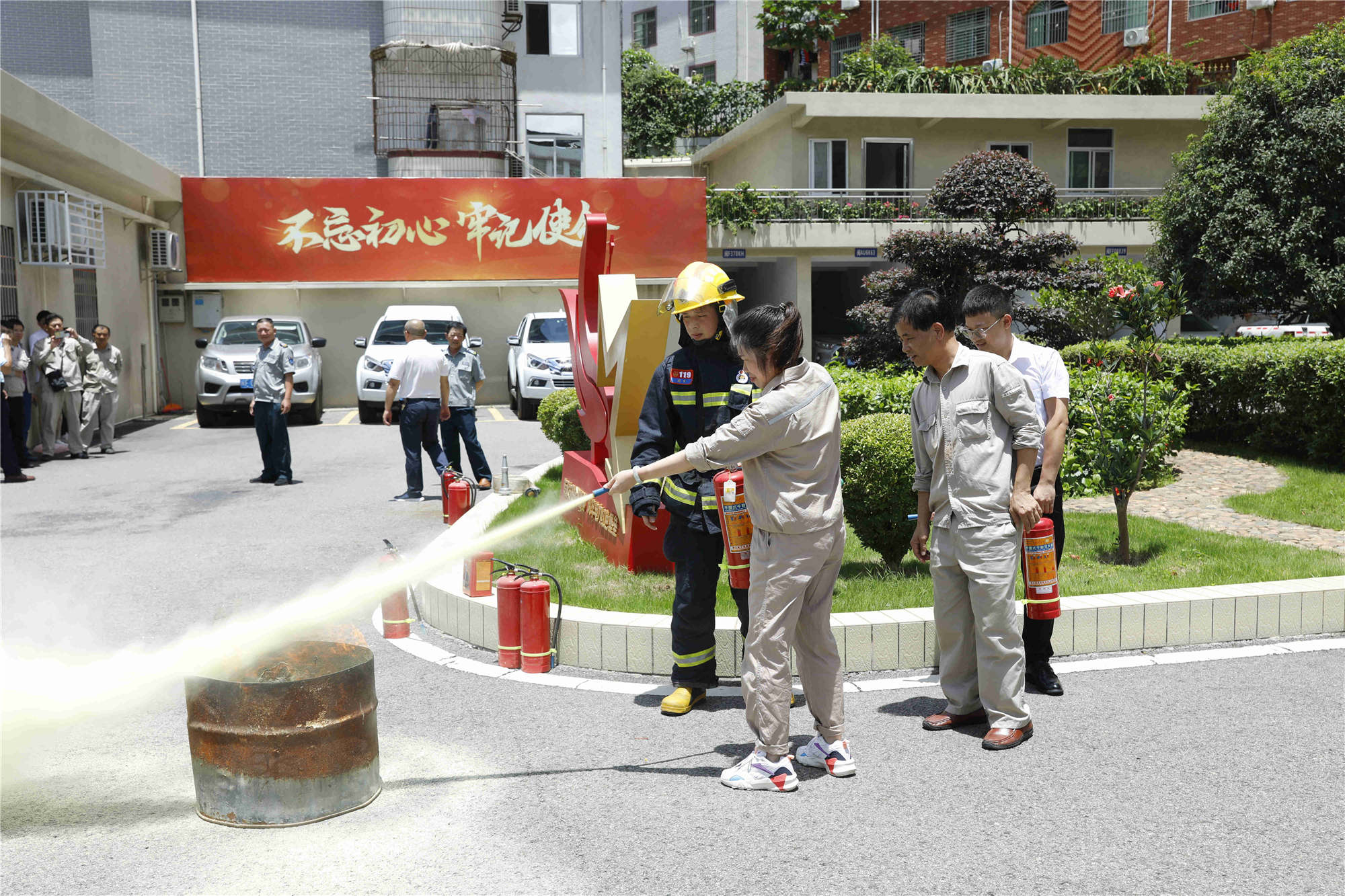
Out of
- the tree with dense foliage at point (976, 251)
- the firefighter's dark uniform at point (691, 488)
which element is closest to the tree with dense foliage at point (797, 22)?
the tree with dense foliage at point (976, 251)

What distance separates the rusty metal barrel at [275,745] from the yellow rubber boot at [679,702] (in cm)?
150

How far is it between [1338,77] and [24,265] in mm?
18823

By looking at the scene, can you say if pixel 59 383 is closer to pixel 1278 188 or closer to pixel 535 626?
pixel 535 626

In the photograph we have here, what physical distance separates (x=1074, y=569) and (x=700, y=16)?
4315cm

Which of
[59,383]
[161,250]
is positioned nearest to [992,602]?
[59,383]

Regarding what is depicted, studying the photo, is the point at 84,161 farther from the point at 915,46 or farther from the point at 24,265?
the point at 915,46

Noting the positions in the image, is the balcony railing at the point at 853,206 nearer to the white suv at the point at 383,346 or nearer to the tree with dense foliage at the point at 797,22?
the white suv at the point at 383,346

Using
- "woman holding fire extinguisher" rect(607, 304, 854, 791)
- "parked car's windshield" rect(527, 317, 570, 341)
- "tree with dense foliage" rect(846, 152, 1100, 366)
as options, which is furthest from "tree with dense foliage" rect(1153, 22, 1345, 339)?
"woman holding fire extinguisher" rect(607, 304, 854, 791)

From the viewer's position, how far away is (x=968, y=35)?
127 feet

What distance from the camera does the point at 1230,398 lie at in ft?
41.3

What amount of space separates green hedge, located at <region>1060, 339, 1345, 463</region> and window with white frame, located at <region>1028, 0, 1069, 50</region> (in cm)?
2615

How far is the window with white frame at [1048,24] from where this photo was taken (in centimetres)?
3656

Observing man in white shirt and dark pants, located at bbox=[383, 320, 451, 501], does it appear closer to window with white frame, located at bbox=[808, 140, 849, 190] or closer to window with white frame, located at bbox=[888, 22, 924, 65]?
window with white frame, located at bbox=[808, 140, 849, 190]

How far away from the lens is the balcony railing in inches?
1040
